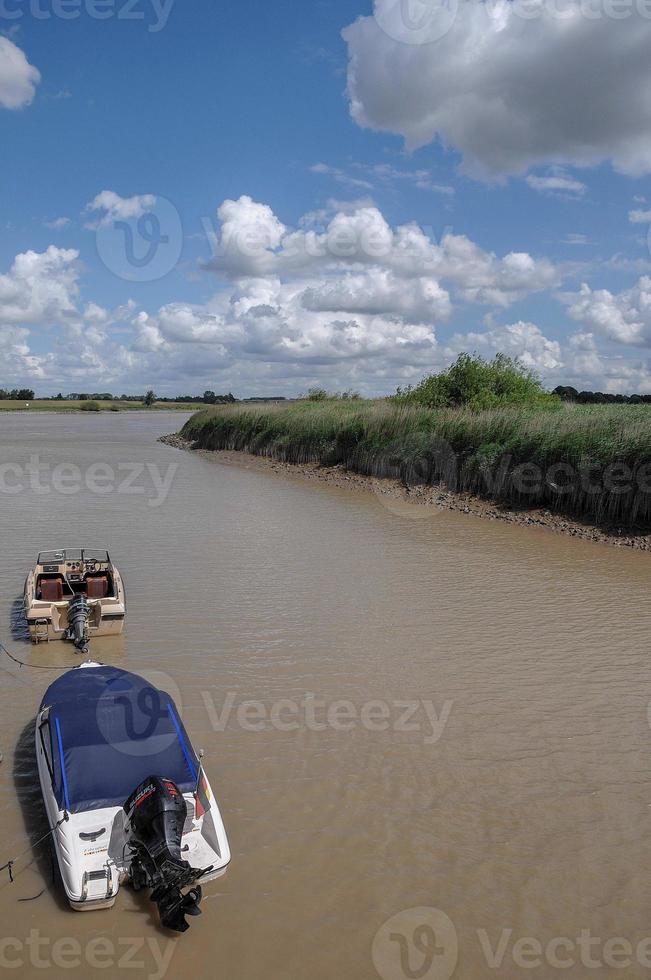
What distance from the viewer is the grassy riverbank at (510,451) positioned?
18.9m

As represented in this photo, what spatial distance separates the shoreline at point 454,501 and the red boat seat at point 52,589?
12945 millimetres

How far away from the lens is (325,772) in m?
7.14

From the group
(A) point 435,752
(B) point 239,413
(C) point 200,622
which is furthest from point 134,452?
(A) point 435,752

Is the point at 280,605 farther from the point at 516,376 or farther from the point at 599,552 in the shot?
the point at 516,376

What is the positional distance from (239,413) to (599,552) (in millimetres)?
30488

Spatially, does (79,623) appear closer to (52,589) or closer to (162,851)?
(52,589)

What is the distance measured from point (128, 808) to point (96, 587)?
21.4 feet

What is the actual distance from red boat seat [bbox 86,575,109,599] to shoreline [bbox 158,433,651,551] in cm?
1232
